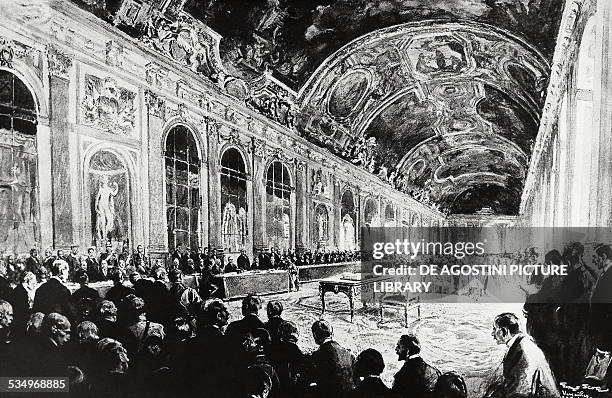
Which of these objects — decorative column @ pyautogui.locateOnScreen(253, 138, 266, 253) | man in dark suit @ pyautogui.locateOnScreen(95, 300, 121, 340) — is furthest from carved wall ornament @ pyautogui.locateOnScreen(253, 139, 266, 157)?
man in dark suit @ pyautogui.locateOnScreen(95, 300, 121, 340)

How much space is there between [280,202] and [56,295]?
2559mm

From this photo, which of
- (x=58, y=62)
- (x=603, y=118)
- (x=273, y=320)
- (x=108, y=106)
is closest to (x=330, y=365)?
(x=273, y=320)

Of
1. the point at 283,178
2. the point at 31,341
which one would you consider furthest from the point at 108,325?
the point at 283,178

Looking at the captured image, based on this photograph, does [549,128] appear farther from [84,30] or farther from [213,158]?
[84,30]

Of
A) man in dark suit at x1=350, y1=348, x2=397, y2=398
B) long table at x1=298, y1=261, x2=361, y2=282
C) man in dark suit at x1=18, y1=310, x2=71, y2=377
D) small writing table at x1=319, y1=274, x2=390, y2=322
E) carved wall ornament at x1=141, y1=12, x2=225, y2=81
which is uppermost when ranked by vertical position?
carved wall ornament at x1=141, y1=12, x2=225, y2=81

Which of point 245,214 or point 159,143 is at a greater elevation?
point 159,143

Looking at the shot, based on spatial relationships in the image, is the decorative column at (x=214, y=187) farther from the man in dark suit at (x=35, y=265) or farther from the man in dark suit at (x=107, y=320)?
the man in dark suit at (x=35, y=265)

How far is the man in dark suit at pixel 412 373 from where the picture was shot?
207 inches

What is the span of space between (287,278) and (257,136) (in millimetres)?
1691

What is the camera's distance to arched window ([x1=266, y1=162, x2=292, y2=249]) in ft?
18.7

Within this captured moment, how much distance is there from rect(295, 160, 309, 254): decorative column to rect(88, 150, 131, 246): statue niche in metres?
1.88

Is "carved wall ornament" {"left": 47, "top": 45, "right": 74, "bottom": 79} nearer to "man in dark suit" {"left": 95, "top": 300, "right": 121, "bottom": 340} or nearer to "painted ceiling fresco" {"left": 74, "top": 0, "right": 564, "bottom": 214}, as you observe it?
"painted ceiling fresco" {"left": 74, "top": 0, "right": 564, "bottom": 214}

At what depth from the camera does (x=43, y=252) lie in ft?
15.5

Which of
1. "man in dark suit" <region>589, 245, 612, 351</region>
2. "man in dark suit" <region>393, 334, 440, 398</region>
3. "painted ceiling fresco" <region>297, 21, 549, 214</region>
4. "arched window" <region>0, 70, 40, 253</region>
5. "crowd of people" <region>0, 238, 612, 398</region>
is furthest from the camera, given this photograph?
"painted ceiling fresco" <region>297, 21, 549, 214</region>
